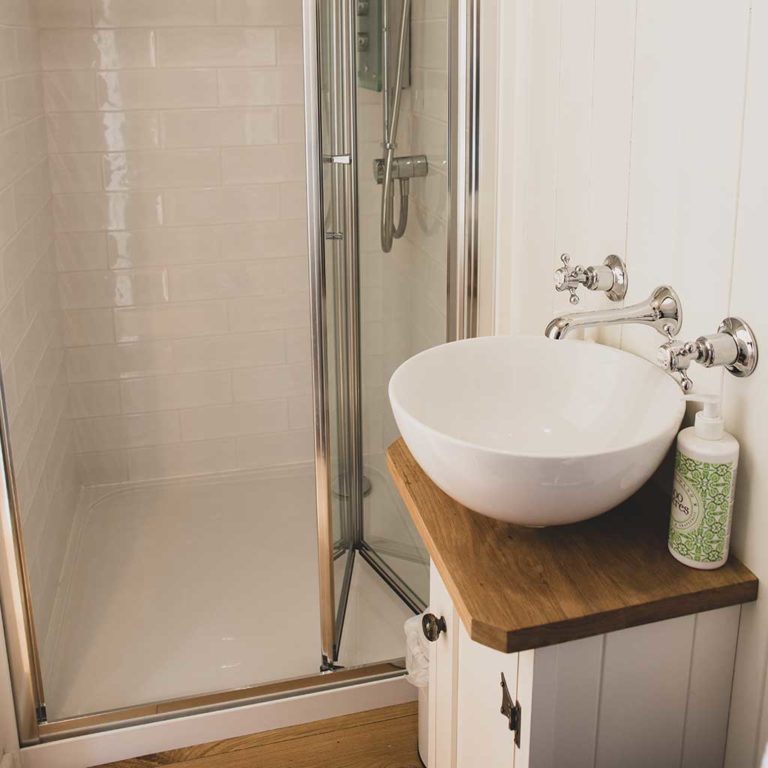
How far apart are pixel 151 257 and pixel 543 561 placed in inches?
82.4

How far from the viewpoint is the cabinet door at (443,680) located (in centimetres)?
141

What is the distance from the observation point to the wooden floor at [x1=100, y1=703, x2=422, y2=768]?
1.90 metres

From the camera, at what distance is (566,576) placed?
1073 mm

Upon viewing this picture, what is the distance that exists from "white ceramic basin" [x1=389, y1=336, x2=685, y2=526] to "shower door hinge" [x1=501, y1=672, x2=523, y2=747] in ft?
0.71

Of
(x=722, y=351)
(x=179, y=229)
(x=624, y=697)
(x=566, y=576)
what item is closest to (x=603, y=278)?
(x=722, y=351)

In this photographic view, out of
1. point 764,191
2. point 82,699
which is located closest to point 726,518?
point 764,191

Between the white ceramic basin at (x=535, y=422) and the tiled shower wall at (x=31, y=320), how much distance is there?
113 centimetres

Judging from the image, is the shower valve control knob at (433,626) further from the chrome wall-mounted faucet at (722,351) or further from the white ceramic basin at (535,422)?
the chrome wall-mounted faucet at (722,351)

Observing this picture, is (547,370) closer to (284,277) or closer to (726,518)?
(726,518)

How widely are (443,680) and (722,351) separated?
74 centimetres

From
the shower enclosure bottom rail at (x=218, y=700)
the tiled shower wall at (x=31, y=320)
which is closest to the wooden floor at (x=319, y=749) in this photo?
the shower enclosure bottom rail at (x=218, y=700)

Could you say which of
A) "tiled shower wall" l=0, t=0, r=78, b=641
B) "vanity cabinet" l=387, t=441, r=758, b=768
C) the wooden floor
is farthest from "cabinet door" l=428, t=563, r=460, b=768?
"tiled shower wall" l=0, t=0, r=78, b=641

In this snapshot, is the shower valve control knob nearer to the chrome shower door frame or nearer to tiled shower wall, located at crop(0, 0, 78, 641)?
the chrome shower door frame

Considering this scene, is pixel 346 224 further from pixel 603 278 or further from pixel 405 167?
pixel 603 278
